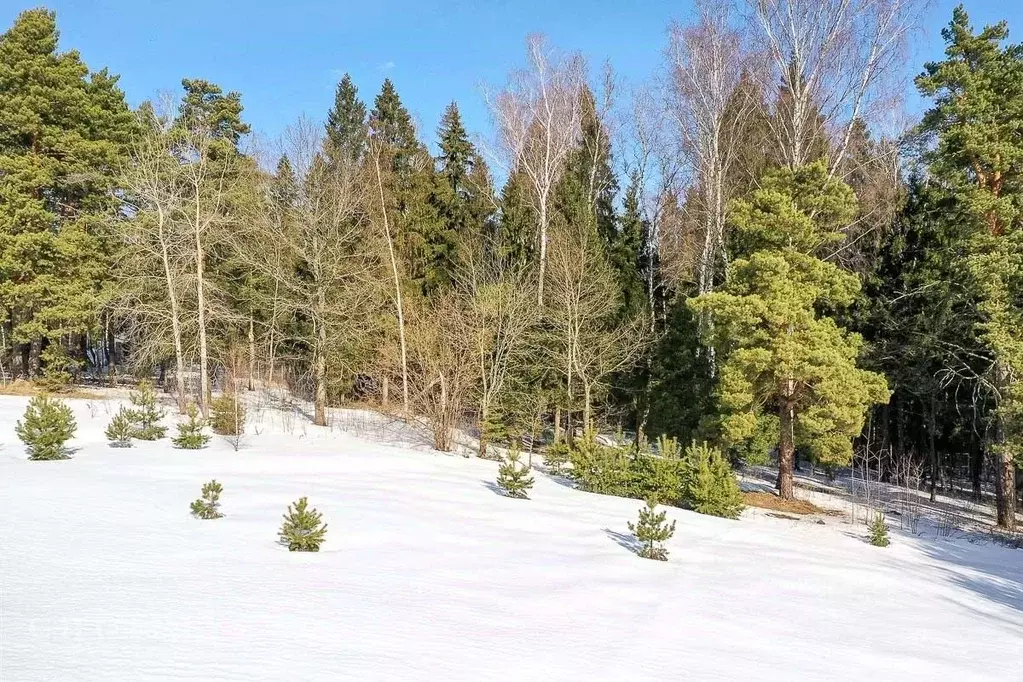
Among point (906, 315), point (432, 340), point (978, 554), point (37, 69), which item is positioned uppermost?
point (37, 69)

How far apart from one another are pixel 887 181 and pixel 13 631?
90.0ft

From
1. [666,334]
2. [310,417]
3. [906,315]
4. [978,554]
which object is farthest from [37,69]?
[906,315]

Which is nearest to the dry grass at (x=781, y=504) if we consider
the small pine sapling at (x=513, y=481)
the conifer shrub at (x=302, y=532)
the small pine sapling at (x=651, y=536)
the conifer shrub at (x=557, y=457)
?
the conifer shrub at (x=557, y=457)

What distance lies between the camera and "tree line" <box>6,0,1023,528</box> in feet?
52.7

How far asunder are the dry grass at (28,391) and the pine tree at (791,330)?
19418 mm

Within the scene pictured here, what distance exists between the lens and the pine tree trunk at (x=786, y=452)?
54.4ft

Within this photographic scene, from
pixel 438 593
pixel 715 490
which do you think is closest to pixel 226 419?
pixel 715 490

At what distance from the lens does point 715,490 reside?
12508mm

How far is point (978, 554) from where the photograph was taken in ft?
38.8

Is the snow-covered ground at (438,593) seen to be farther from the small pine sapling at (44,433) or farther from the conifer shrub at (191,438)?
the conifer shrub at (191,438)

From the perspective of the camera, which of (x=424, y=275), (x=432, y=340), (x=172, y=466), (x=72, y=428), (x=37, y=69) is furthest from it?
(x=424, y=275)

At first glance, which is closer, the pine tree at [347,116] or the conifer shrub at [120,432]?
the conifer shrub at [120,432]

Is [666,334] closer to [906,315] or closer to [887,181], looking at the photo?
[906,315]

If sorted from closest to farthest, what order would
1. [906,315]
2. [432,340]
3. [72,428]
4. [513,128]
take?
1. [72,428]
2. [432,340]
3. [906,315]
4. [513,128]
